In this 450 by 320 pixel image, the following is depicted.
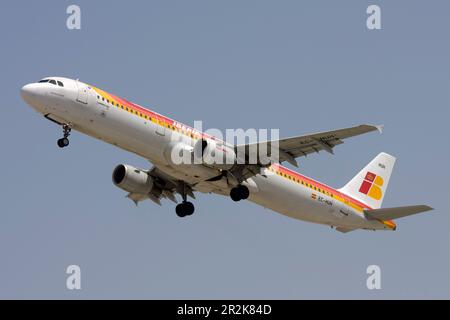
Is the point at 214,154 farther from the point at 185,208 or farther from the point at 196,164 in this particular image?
the point at 185,208

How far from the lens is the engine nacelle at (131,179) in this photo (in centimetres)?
4941

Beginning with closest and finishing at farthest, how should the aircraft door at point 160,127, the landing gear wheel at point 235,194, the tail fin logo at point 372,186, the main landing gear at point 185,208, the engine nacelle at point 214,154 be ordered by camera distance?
the aircraft door at point 160,127 → the engine nacelle at point 214,154 → the landing gear wheel at point 235,194 → the main landing gear at point 185,208 → the tail fin logo at point 372,186

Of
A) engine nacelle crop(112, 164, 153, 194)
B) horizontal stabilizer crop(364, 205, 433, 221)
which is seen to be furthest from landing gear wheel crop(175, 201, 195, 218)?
horizontal stabilizer crop(364, 205, 433, 221)

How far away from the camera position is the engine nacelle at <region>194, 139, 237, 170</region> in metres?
44.7

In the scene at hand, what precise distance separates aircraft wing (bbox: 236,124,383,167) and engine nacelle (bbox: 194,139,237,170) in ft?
2.42

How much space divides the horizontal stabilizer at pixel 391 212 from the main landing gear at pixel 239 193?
9.18 meters

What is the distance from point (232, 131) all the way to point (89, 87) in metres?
8.26

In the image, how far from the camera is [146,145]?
43.8 metres

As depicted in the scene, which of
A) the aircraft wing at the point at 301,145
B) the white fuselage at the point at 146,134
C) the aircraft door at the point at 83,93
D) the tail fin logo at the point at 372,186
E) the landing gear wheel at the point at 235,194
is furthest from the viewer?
the tail fin logo at the point at 372,186

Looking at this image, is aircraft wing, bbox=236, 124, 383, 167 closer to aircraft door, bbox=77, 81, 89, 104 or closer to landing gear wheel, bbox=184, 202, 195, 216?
landing gear wheel, bbox=184, 202, 195, 216

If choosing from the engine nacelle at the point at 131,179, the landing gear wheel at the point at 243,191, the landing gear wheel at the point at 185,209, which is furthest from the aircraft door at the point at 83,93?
the landing gear wheel at the point at 185,209

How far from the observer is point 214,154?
1766 inches

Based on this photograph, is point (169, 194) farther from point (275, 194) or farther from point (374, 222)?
point (374, 222)

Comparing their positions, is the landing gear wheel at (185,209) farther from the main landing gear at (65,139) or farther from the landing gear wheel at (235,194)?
the main landing gear at (65,139)
